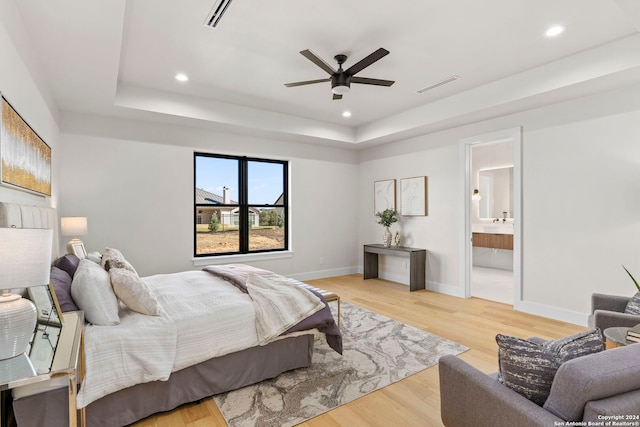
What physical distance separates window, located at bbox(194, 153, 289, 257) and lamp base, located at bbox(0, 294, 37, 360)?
3.90 meters

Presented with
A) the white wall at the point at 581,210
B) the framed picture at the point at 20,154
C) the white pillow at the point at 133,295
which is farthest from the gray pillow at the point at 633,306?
the framed picture at the point at 20,154

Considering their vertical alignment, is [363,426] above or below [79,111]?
below

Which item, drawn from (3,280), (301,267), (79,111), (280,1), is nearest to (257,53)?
(280,1)

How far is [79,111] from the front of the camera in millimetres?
4211

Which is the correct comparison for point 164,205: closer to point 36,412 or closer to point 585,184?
point 36,412

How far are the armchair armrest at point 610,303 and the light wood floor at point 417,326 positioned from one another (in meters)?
0.87

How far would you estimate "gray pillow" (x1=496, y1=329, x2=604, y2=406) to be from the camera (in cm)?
133

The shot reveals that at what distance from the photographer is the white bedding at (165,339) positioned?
74.5 inches

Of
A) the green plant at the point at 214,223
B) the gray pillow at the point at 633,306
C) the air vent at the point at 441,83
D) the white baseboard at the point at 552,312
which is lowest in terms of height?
the white baseboard at the point at 552,312

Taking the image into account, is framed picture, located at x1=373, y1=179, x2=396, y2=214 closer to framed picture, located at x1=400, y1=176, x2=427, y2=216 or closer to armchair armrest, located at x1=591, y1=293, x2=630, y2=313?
framed picture, located at x1=400, y1=176, x2=427, y2=216

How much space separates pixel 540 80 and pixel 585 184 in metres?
1.31

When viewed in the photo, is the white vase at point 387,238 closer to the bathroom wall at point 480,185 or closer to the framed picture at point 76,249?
the bathroom wall at point 480,185

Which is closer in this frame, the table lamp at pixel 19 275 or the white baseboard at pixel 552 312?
the table lamp at pixel 19 275

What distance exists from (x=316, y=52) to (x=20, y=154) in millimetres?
2650
